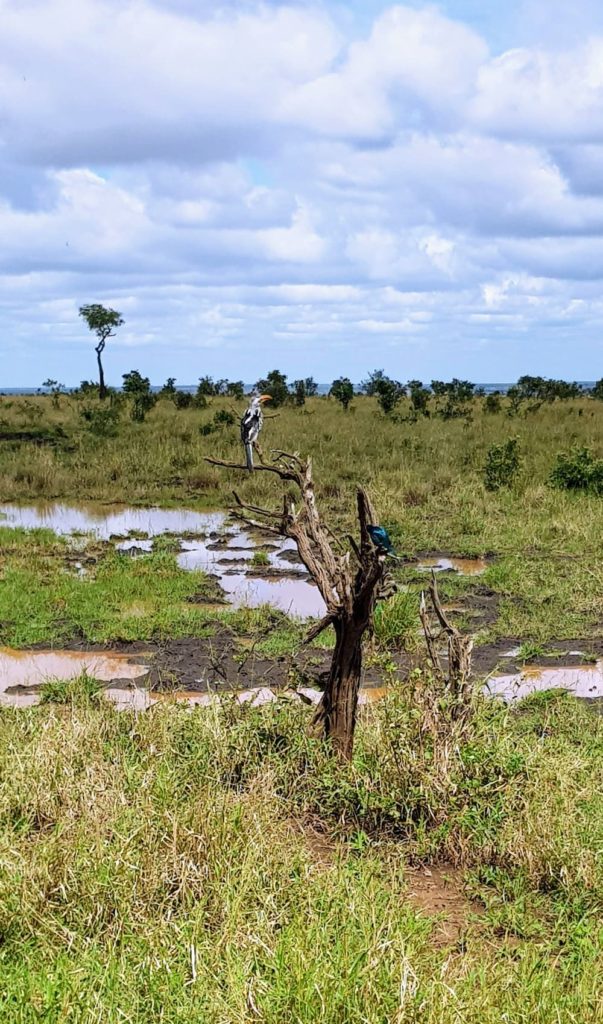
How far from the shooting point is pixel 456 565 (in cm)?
1173

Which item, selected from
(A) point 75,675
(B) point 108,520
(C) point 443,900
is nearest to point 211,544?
(B) point 108,520

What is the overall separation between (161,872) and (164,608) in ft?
20.4

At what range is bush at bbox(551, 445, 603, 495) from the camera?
1452 centimetres

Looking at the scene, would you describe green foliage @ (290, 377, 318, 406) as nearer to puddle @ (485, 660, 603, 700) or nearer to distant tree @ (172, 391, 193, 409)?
distant tree @ (172, 391, 193, 409)

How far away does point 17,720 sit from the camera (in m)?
5.47

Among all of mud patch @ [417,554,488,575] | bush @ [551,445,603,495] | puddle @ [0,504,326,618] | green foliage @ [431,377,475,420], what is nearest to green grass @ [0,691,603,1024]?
puddle @ [0,504,326,618]

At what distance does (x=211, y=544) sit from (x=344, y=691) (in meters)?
8.41

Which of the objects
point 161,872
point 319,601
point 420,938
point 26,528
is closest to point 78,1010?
point 161,872

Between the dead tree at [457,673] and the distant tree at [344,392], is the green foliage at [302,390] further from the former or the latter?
the dead tree at [457,673]

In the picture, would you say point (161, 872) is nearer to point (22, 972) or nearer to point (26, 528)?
point (22, 972)

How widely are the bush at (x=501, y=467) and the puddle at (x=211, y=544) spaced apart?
11.8 ft

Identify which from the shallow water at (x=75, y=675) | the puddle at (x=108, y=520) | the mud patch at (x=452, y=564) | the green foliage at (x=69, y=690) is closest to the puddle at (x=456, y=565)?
the mud patch at (x=452, y=564)

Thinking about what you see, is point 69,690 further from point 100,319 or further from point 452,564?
point 100,319

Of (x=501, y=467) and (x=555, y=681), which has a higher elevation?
(x=501, y=467)
